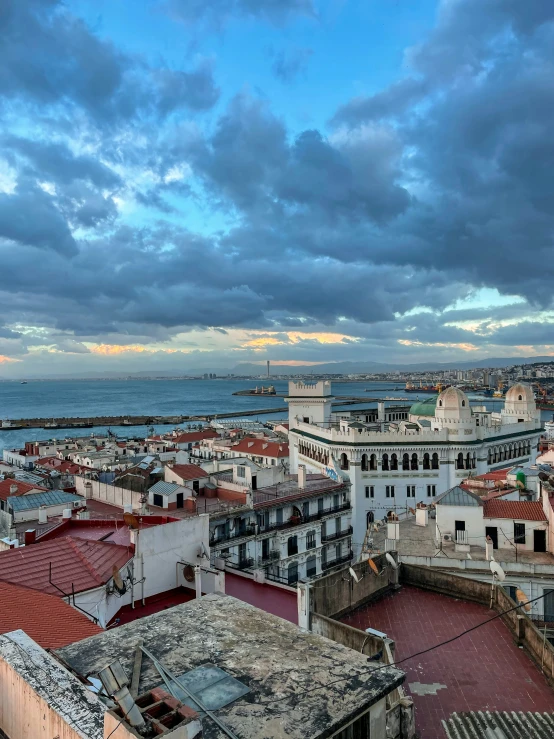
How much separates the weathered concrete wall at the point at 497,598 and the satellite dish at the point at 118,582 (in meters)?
9.06

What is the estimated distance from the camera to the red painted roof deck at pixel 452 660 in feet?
36.9

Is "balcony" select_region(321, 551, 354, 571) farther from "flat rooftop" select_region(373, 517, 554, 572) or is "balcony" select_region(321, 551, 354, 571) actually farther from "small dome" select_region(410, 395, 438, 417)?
"small dome" select_region(410, 395, 438, 417)

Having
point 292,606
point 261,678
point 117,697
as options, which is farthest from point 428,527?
point 117,697

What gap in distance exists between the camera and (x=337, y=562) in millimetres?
36281

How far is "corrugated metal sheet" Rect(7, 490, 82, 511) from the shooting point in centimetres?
2573

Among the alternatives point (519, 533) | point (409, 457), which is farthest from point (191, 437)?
point (519, 533)

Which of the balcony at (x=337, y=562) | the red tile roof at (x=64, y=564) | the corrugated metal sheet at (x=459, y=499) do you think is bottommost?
the balcony at (x=337, y=562)

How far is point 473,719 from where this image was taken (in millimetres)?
10375

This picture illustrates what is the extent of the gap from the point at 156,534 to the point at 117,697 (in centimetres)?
1177

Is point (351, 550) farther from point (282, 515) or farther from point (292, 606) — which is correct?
point (292, 606)

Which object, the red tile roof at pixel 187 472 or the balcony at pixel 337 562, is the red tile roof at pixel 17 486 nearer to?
the red tile roof at pixel 187 472

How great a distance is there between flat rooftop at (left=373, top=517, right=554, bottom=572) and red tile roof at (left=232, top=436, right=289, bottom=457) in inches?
1546

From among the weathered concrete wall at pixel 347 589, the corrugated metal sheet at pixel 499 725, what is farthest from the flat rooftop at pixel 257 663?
the weathered concrete wall at pixel 347 589

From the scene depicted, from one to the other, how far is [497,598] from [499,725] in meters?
6.49
